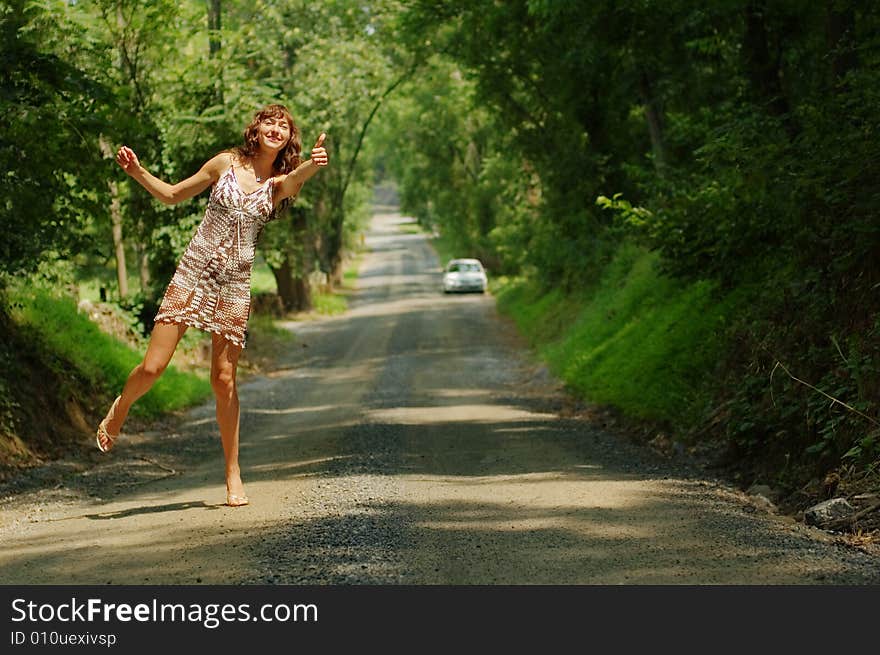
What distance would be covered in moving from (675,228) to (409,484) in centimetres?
721

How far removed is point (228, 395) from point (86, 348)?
930 centimetres

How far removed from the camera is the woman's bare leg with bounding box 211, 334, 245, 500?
7414mm

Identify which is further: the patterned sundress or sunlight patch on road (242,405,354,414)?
sunlight patch on road (242,405,354,414)

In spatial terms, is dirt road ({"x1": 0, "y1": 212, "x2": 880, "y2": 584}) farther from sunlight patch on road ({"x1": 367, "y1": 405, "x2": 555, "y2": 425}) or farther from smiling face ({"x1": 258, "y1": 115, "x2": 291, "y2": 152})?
smiling face ({"x1": 258, "y1": 115, "x2": 291, "y2": 152})

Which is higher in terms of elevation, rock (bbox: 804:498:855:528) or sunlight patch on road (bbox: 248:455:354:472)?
rock (bbox: 804:498:855:528)

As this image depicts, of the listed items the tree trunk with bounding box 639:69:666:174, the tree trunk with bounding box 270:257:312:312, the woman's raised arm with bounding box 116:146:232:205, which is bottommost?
the tree trunk with bounding box 270:257:312:312

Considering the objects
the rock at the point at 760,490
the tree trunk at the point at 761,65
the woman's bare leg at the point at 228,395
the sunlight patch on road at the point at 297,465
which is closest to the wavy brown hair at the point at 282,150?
the woman's bare leg at the point at 228,395

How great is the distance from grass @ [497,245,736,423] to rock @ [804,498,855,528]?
184 inches

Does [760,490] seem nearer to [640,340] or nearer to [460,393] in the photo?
[640,340]

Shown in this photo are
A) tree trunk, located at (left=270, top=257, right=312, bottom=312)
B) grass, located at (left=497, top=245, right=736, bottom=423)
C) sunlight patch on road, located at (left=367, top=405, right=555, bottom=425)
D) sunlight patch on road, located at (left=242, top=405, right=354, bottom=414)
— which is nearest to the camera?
grass, located at (left=497, top=245, right=736, bottom=423)

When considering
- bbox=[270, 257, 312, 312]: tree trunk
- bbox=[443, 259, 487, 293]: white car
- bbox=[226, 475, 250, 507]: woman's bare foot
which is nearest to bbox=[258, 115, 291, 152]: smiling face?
bbox=[226, 475, 250, 507]: woman's bare foot

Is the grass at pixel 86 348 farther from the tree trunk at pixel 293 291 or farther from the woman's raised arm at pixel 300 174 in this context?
the tree trunk at pixel 293 291

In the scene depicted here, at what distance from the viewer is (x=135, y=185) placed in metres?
21.4

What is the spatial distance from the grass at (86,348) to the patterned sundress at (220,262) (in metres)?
6.78
